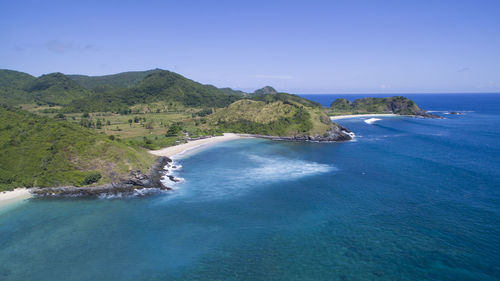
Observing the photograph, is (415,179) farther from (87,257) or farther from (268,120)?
(268,120)

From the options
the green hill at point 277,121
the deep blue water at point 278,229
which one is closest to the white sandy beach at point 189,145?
the green hill at point 277,121

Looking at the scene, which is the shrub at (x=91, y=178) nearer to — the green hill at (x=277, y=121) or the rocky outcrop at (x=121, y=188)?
the rocky outcrop at (x=121, y=188)

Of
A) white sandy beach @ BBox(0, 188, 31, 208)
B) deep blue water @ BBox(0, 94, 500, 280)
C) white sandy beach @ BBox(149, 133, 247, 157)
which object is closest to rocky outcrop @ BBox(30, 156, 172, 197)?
white sandy beach @ BBox(0, 188, 31, 208)

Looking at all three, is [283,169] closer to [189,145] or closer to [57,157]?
[189,145]

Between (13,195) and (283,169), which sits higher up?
(13,195)

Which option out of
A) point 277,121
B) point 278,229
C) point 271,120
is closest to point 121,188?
point 278,229

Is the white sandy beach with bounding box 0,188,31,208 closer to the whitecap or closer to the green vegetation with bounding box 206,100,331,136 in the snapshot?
the whitecap
